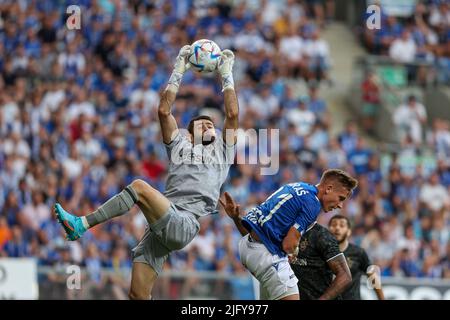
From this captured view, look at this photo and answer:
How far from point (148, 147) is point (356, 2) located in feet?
32.5

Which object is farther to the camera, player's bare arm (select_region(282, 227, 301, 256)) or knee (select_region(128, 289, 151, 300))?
knee (select_region(128, 289, 151, 300))

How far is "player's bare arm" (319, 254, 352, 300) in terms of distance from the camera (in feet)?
38.8

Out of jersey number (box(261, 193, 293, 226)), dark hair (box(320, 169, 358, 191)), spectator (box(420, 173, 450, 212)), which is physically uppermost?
dark hair (box(320, 169, 358, 191))

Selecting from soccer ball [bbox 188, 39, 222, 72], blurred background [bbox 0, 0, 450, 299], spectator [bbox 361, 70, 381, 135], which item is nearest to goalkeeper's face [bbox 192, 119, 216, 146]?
soccer ball [bbox 188, 39, 222, 72]

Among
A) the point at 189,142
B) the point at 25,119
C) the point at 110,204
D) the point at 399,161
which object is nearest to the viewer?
the point at 110,204

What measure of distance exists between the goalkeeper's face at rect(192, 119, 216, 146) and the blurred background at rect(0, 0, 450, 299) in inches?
245

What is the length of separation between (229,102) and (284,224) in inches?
55.3

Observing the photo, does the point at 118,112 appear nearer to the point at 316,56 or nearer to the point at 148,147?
the point at 148,147

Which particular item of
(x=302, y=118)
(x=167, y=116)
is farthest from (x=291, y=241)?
(x=302, y=118)

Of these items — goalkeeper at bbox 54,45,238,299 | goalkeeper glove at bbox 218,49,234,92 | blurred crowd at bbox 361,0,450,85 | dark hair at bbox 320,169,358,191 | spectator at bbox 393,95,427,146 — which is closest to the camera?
dark hair at bbox 320,169,358,191

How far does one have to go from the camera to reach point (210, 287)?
60.0ft

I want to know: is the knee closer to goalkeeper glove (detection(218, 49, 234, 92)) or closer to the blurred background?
goalkeeper glove (detection(218, 49, 234, 92))

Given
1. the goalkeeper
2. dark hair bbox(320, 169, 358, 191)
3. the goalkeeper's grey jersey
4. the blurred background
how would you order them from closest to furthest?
dark hair bbox(320, 169, 358, 191)
the goalkeeper
the goalkeeper's grey jersey
the blurred background
